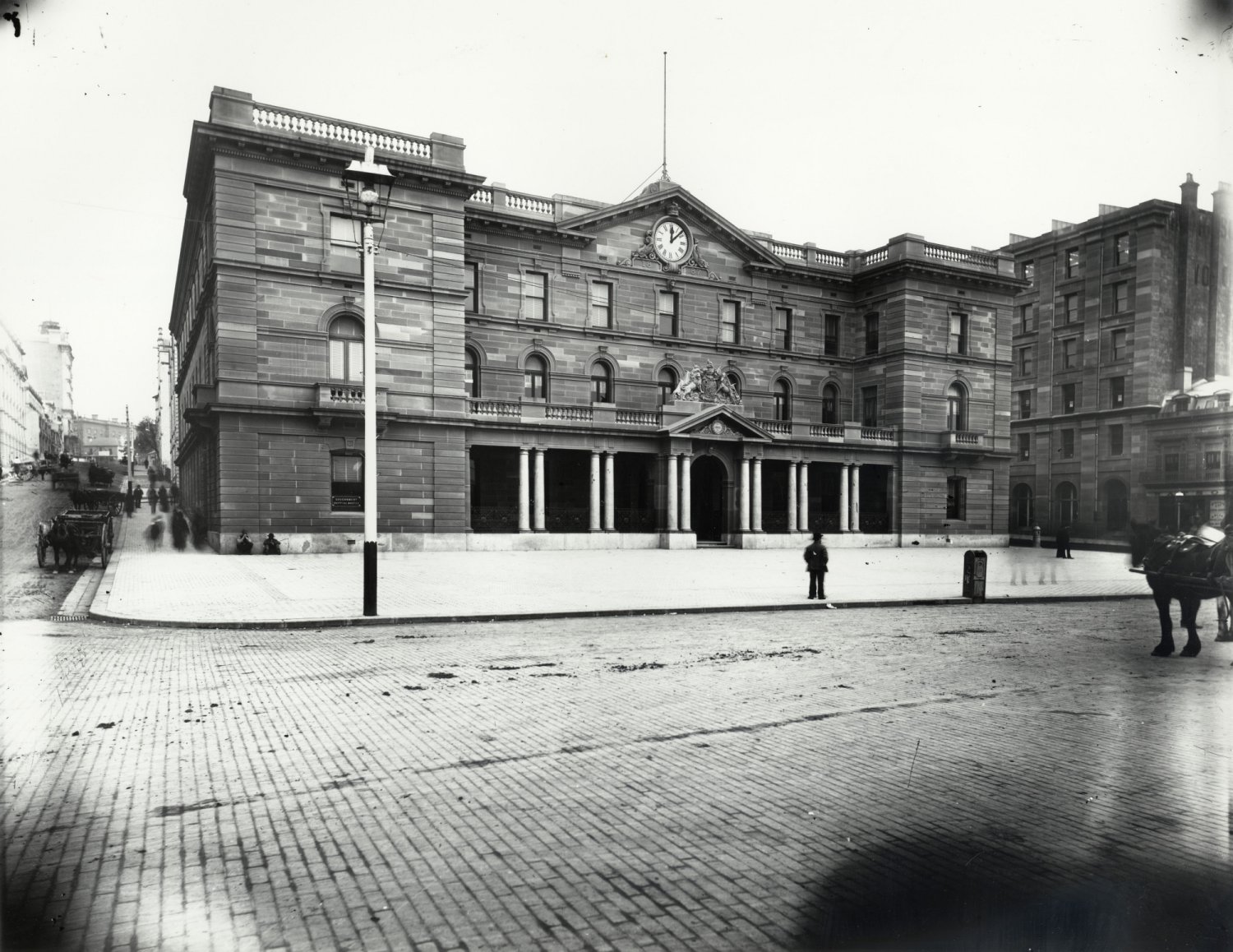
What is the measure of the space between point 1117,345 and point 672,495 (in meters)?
29.6

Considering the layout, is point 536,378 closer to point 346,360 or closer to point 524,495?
point 524,495

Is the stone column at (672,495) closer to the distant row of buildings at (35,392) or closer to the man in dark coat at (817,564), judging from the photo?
the man in dark coat at (817,564)

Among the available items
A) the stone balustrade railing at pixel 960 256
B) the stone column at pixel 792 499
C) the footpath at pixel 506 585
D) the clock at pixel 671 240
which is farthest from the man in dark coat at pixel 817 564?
the stone balustrade railing at pixel 960 256

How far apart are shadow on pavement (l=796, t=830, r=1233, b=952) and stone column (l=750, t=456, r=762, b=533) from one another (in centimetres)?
3328

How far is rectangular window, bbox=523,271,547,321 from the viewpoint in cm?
3509

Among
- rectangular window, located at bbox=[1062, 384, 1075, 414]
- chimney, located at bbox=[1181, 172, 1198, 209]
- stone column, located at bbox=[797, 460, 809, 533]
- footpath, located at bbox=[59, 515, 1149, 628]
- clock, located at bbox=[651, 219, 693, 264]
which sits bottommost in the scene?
footpath, located at bbox=[59, 515, 1149, 628]

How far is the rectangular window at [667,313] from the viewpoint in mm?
38406

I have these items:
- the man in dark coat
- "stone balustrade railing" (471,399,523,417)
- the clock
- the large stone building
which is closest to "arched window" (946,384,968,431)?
the large stone building

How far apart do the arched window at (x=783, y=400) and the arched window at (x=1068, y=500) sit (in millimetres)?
34982

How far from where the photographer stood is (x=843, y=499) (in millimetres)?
40344

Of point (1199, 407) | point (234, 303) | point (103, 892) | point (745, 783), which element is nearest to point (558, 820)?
point (745, 783)

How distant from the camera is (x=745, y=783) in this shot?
17.3 feet

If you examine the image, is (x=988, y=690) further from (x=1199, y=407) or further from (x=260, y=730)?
(x=260, y=730)

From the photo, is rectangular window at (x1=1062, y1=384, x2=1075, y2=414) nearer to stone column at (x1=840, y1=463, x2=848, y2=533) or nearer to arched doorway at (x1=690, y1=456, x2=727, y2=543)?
arched doorway at (x1=690, y1=456, x2=727, y2=543)
